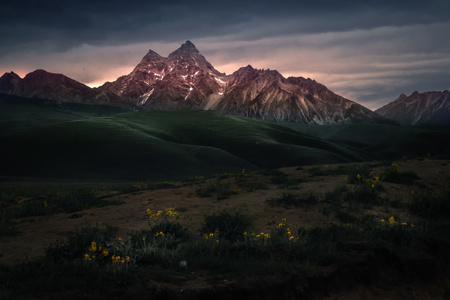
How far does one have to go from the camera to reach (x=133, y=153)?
255 feet

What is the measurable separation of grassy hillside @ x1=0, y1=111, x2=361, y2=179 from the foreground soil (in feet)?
155

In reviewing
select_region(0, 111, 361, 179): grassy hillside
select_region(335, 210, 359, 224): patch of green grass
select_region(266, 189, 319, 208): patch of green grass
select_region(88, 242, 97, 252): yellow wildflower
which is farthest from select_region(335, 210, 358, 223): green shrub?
select_region(0, 111, 361, 179): grassy hillside

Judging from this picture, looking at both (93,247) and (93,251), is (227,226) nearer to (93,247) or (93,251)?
(93,251)

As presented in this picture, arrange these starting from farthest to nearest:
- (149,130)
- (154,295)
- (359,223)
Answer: (149,130), (359,223), (154,295)

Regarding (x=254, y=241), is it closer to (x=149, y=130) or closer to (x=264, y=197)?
(x=264, y=197)

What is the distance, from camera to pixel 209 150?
82.2 metres

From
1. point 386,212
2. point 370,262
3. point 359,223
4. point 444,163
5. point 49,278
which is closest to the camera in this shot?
point 49,278

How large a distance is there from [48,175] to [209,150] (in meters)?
34.8

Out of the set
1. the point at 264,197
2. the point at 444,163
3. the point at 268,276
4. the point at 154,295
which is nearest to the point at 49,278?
the point at 154,295

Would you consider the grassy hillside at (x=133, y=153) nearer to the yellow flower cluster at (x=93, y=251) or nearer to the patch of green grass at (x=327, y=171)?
the patch of green grass at (x=327, y=171)

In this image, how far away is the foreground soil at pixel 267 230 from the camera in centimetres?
612

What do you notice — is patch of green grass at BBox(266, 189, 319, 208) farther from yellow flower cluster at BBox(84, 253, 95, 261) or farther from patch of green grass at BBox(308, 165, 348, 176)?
yellow flower cluster at BBox(84, 253, 95, 261)

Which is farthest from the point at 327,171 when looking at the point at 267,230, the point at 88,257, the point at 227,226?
the point at 88,257

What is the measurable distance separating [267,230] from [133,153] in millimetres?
70341
